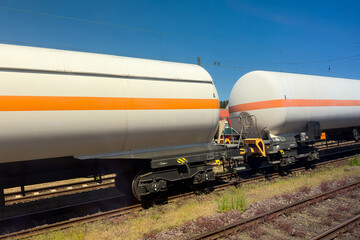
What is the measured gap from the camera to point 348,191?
8445 mm

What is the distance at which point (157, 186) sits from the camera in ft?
24.4

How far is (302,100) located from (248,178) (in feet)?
13.7

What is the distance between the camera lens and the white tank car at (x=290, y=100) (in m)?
9.73

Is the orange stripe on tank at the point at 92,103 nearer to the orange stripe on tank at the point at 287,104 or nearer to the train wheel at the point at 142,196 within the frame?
the train wheel at the point at 142,196

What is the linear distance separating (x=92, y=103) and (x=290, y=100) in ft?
25.6

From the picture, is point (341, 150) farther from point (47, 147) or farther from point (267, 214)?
point (47, 147)

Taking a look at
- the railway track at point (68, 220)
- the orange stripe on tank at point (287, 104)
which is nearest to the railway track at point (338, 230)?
the railway track at point (68, 220)

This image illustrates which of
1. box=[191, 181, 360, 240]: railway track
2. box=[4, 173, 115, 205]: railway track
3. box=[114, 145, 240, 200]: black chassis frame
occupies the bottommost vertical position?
box=[191, 181, 360, 240]: railway track

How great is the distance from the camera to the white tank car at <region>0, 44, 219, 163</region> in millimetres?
5309

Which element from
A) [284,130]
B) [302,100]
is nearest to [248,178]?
[284,130]

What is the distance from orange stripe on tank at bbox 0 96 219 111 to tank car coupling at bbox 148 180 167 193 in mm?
2395

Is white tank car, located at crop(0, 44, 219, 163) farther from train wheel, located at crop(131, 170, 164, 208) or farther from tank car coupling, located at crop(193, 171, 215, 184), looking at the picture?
tank car coupling, located at crop(193, 171, 215, 184)

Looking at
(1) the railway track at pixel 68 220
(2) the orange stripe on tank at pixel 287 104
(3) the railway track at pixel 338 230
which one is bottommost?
(3) the railway track at pixel 338 230

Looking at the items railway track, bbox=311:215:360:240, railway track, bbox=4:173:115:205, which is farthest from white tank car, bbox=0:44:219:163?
railway track, bbox=311:215:360:240
